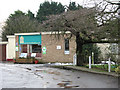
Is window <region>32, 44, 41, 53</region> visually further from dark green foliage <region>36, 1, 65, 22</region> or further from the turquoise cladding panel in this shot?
dark green foliage <region>36, 1, 65, 22</region>

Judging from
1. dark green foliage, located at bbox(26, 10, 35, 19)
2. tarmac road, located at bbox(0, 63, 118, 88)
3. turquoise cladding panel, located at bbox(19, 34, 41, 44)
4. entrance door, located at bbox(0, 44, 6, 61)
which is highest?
dark green foliage, located at bbox(26, 10, 35, 19)

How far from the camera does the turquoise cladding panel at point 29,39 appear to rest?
29.2m

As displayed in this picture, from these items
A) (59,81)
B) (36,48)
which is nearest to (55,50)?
(36,48)

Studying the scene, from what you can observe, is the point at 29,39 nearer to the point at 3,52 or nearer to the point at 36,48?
the point at 36,48

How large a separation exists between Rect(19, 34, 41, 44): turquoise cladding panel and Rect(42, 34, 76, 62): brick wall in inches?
32.9

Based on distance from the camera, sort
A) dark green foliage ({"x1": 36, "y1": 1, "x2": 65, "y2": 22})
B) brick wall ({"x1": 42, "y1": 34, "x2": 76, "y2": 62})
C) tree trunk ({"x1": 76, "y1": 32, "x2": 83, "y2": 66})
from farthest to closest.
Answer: dark green foliage ({"x1": 36, "y1": 1, "x2": 65, "y2": 22})
brick wall ({"x1": 42, "y1": 34, "x2": 76, "y2": 62})
tree trunk ({"x1": 76, "y1": 32, "x2": 83, "y2": 66})

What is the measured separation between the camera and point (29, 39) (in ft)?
97.0

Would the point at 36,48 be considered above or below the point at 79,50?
above

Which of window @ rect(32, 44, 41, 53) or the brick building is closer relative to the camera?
the brick building

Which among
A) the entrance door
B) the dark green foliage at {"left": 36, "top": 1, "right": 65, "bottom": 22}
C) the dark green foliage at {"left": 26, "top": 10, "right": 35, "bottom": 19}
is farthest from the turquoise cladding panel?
the dark green foliage at {"left": 26, "top": 10, "right": 35, "bottom": 19}

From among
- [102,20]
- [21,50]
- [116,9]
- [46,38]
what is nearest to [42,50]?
[46,38]

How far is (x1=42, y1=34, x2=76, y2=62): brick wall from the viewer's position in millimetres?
27763

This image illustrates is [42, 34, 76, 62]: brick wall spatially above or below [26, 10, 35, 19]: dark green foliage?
below

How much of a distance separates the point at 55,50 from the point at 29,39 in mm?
3826
